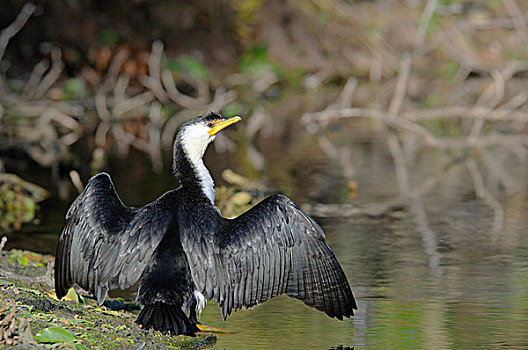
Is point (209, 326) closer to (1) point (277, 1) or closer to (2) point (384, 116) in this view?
(2) point (384, 116)

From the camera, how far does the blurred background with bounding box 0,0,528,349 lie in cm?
601

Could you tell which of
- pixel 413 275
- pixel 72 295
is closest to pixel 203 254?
pixel 72 295

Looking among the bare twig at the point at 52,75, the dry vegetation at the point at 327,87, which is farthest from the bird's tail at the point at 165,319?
the bare twig at the point at 52,75

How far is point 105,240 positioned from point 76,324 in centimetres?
61

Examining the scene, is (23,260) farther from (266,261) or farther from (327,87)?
(327,87)

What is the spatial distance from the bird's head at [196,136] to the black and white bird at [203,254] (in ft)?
1.52

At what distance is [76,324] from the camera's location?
16.1ft

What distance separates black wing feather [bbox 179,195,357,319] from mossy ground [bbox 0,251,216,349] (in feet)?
1.02

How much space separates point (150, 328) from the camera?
4.93 metres

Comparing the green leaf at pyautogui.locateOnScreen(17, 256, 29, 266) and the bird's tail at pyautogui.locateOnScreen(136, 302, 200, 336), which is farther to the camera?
the green leaf at pyautogui.locateOnScreen(17, 256, 29, 266)

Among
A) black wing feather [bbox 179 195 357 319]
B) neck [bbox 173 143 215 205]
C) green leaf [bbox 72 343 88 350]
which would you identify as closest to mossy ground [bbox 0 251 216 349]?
green leaf [bbox 72 343 88 350]

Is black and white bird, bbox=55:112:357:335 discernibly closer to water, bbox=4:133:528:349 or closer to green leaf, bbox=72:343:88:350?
water, bbox=4:133:528:349

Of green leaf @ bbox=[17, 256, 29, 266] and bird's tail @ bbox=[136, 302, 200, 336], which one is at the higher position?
green leaf @ bbox=[17, 256, 29, 266]

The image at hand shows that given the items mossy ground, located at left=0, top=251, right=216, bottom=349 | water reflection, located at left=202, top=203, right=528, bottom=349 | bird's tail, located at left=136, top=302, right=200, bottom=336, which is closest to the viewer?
mossy ground, located at left=0, top=251, right=216, bottom=349
